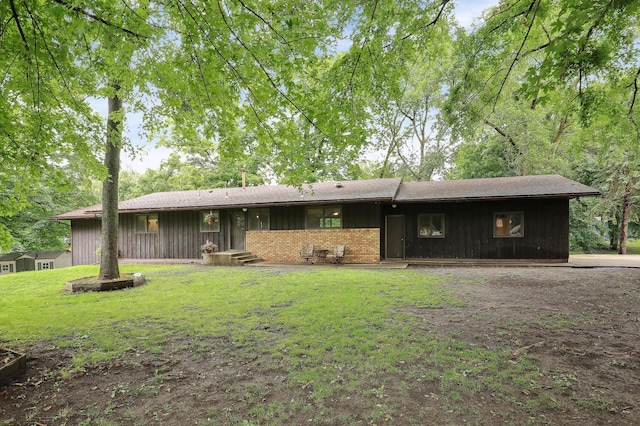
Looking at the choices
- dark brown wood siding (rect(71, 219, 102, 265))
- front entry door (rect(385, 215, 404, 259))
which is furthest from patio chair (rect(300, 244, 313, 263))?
dark brown wood siding (rect(71, 219, 102, 265))

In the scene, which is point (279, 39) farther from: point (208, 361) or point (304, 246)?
point (304, 246)

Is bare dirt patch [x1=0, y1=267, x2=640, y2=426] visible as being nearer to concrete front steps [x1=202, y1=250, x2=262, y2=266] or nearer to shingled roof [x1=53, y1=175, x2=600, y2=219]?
shingled roof [x1=53, y1=175, x2=600, y2=219]

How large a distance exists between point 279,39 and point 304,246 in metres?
10.8

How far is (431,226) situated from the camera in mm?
13656

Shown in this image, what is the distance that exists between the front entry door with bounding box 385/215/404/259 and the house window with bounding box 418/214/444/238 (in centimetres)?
80

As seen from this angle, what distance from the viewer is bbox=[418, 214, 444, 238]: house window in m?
13.5

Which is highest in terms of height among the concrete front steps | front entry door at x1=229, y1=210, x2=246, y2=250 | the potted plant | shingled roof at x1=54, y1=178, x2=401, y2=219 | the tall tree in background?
the tall tree in background

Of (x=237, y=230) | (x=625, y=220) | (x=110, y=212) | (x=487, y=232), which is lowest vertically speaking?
(x=487, y=232)

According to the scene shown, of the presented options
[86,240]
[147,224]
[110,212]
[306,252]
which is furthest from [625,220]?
[86,240]

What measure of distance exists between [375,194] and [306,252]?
3.76 metres

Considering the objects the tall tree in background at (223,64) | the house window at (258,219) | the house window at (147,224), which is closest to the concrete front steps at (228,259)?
the house window at (258,219)

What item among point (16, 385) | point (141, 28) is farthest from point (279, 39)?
point (16, 385)

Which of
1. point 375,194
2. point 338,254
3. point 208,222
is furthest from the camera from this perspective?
point 208,222

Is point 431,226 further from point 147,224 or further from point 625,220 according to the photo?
point 147,224
